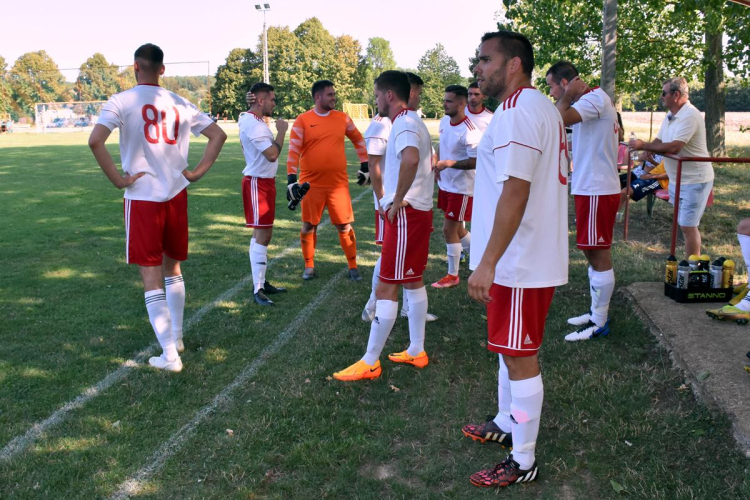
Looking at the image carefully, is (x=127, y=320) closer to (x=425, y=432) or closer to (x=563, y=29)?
(x=425, y=432)

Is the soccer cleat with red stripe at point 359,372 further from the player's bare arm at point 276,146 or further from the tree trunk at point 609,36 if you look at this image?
the tree trunk at point 609,36

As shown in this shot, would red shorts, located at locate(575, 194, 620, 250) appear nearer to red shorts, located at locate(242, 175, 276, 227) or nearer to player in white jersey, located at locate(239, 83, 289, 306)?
player in white jersey, located at locate(239, 83, 289, 306)

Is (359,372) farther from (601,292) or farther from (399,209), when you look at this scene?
(601,292)

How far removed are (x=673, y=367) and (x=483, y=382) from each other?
1356 millimetres

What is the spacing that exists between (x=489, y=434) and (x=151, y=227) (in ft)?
9.25

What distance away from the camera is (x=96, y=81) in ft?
347

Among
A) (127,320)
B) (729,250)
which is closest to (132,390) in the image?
(127,320)

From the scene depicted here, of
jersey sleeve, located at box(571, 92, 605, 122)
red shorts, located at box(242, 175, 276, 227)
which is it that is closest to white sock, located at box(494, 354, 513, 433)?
jersey sleeve, located at box(571, 92, 605, 122)

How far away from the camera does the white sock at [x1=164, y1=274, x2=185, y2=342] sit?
4945mm

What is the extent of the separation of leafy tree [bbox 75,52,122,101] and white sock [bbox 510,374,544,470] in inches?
4271

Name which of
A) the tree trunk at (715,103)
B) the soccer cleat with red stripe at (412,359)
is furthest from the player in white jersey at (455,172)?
the tree trunk at (715,103)

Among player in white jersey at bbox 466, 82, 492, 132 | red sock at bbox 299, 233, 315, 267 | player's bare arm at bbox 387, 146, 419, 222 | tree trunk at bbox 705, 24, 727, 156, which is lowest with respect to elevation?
red sock at bbox 299, 233, 315, 267

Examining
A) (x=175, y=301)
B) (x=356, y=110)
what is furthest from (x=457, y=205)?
(x=356, y=110)

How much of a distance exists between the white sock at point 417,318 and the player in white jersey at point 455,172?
194cm
